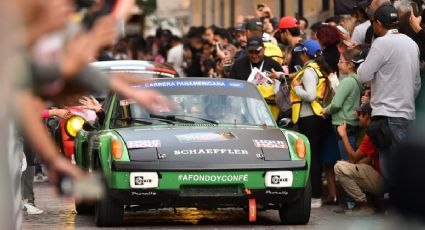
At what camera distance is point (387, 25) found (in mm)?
12992

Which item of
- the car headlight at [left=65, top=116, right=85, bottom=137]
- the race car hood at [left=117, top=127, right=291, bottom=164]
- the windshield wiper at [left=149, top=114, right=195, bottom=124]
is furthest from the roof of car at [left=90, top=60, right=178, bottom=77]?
the race car hood at [left=117, top=127, right=291, bottom=164]

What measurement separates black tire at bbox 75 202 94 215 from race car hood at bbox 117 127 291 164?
1.59 m

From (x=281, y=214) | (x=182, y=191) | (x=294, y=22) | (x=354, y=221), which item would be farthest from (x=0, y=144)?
(x=294, y=22)

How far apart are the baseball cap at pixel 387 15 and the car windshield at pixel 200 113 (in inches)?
57.7

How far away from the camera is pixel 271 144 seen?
1206 centimetres

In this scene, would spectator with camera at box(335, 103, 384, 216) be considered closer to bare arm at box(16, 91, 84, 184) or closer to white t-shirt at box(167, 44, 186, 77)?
bare arm at box(16, 91, 84, 184)

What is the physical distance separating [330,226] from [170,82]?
9222 millimetres

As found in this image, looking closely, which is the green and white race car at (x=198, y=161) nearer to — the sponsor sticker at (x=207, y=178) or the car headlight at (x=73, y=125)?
the sponsor sticker at (x=207, y=178)

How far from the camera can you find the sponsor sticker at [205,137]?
11966mm

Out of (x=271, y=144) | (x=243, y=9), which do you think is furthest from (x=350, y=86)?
(x=243, y=9)

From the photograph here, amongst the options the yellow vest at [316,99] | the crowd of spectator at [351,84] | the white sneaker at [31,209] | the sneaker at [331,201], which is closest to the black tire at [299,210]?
the crowd of spectator at [351,84]

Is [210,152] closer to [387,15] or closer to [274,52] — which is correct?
[387,15]

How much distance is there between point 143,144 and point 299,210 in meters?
1.66

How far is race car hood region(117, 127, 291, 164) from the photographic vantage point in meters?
11.7
